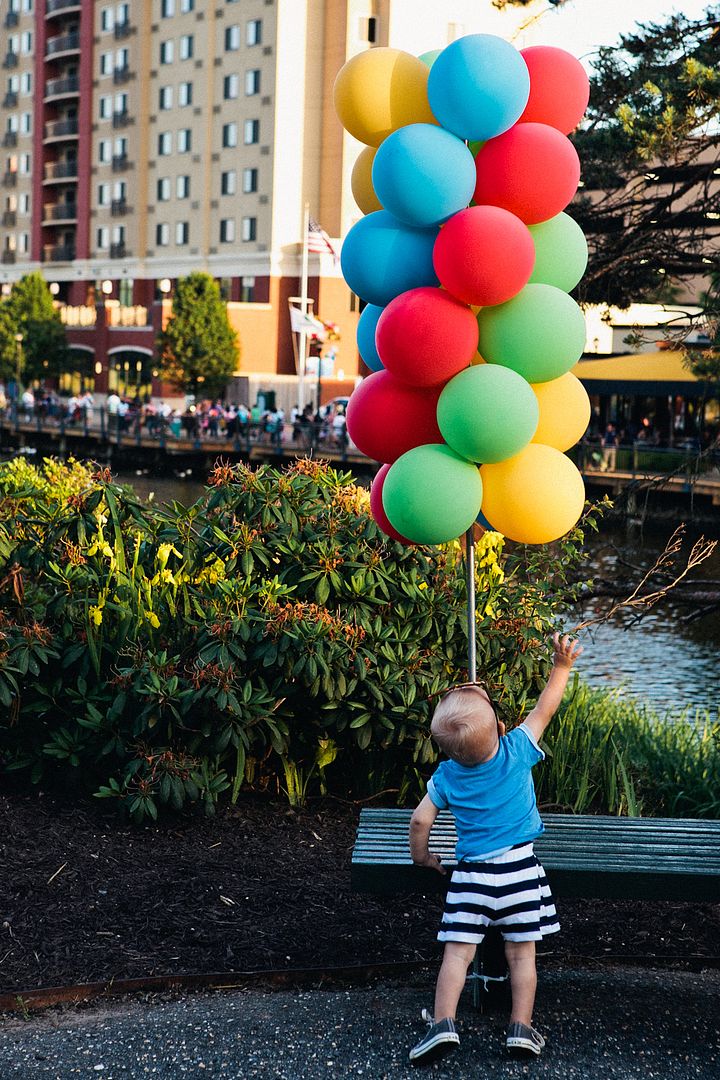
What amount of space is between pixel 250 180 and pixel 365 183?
187 ft

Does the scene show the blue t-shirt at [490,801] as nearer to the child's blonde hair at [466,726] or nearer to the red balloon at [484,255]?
the child's blonde hair at [466,726]

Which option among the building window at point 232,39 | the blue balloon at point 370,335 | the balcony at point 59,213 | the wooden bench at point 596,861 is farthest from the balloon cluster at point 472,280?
the balcony at point 59,213

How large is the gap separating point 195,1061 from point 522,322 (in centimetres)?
267

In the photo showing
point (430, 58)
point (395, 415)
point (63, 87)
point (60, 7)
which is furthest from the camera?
point (63, 87)

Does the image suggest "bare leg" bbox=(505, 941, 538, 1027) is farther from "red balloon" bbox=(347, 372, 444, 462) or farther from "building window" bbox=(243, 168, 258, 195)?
"building window" bbox=(243, 168, 258, 195)

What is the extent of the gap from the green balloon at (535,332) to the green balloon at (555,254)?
107 millimetres

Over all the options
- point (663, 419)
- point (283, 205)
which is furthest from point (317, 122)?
point (663, 419)

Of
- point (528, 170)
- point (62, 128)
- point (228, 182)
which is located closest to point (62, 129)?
point (62, 128)

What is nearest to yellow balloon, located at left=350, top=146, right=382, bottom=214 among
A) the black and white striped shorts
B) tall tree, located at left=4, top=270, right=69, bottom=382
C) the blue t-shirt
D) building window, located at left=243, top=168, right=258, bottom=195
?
the blue t-shirt

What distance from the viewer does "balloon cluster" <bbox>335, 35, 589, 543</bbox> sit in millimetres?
4355

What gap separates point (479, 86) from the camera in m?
A: 4.29

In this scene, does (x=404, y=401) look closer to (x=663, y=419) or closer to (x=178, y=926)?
(x=178, y=926)

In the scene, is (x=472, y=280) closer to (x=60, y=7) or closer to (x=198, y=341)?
(x=198, y=341)

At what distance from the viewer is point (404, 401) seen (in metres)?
4.82
